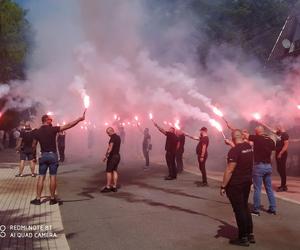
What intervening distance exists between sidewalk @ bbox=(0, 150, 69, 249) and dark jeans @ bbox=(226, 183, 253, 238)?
2.57 meters

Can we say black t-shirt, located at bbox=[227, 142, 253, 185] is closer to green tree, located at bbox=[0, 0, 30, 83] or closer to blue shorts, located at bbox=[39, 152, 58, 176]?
blue shorts, located at bbox=[39, 152, 58, 176]

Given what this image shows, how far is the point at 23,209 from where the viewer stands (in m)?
8.67

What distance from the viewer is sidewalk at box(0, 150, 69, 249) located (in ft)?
20.8

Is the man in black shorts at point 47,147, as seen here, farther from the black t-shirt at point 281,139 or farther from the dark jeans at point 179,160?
the dark jeans at point 179,160

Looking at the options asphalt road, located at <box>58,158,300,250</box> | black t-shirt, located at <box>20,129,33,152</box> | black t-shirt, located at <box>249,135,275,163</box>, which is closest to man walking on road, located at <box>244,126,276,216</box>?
black t-shirt, located at <box>249,135,275,163</box>

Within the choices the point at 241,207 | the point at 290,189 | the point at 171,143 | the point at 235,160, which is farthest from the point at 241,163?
the point at 171,143

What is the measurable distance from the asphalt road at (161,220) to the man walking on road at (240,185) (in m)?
0.26

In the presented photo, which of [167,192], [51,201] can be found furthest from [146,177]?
[51,201]

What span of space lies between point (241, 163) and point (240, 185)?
0.34 m

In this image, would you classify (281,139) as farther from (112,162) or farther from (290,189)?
(112,162)

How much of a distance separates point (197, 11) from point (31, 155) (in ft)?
55.7

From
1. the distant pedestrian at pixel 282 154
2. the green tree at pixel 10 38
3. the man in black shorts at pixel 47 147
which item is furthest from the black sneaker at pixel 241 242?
the green tree at pixel 10 38

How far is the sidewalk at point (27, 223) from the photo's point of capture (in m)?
6.35

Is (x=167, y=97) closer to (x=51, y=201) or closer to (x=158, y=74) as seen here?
(x=158, y=74)
